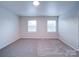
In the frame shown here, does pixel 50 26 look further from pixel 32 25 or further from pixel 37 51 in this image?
pixel 37 51

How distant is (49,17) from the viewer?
8758 millimetres

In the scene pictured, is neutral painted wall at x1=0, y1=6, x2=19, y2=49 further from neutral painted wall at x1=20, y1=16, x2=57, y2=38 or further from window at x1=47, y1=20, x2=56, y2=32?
window at x1=47, y1=20, x2=56, y2=32

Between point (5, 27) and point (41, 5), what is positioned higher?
point (41, 5)

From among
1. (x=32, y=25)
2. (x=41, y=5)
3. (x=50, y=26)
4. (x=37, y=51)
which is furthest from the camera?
(x=32, y=25)

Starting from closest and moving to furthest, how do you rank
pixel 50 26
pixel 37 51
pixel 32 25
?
pixel 37 51
pixel 50 26
pixel 32 25

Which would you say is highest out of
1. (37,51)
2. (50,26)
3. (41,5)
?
(41,5)

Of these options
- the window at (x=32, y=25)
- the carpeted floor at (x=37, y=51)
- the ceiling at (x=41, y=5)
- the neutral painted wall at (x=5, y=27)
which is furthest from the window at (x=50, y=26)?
the carpeted floor at (x=37, y=51)

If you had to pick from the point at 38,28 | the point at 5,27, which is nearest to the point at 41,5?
the point at 5,27

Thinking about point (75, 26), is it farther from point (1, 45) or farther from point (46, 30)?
point (46, 30)

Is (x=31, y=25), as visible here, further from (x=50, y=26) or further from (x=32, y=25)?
(x=50, y=26)

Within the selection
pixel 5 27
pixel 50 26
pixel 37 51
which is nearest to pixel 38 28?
pixel 50 26

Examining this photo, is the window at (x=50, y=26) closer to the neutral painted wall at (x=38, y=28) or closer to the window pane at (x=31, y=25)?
the neutral painted wall at (x=38, y=28)

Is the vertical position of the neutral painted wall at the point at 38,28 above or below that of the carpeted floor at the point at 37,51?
above

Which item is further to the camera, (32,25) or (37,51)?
(32,25)
